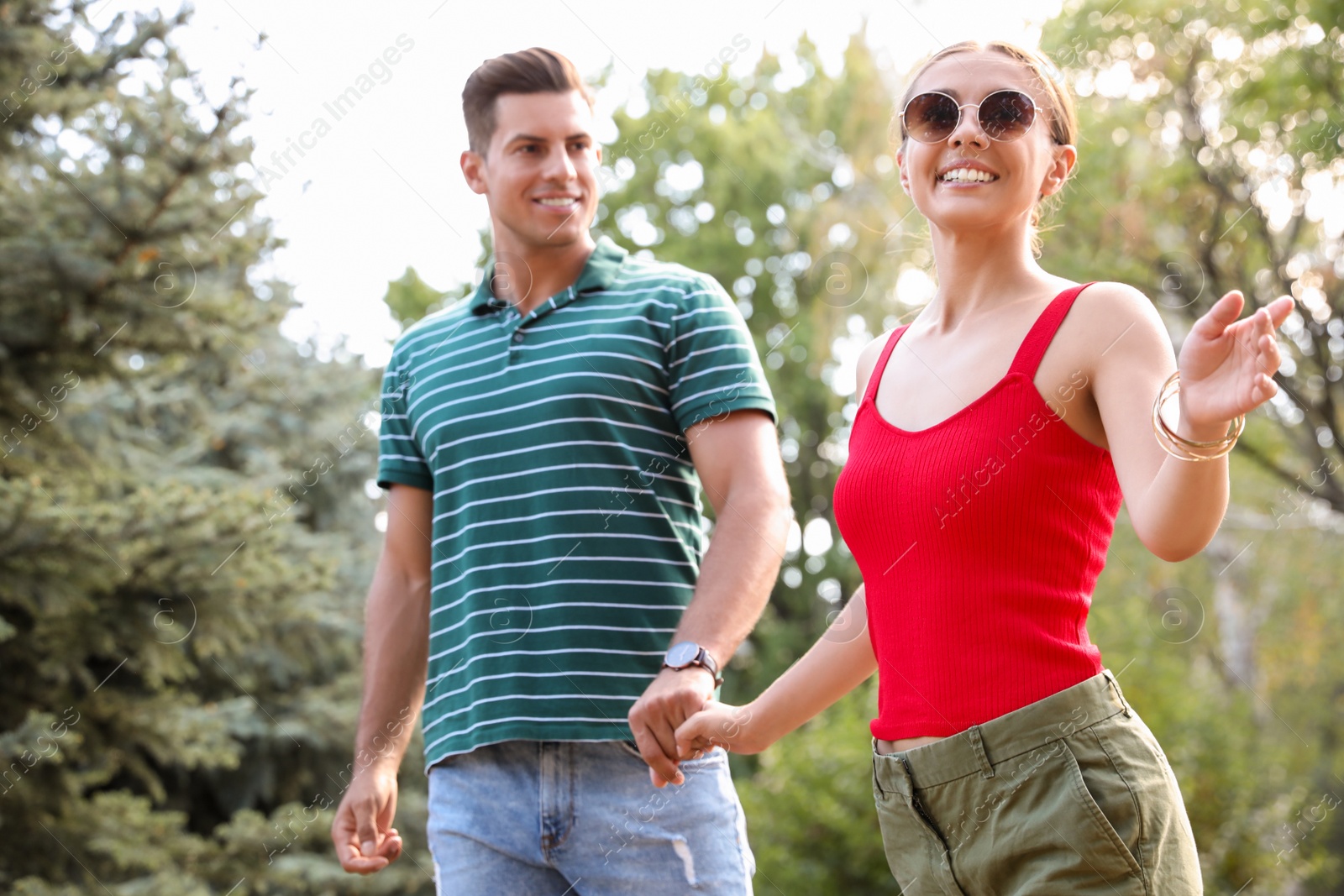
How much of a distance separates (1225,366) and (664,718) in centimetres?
118

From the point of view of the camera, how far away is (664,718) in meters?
2.15

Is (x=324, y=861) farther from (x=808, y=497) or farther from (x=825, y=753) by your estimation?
(x=808, y=497)

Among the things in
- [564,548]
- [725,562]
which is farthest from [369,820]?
[725,562]

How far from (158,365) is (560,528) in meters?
3.76

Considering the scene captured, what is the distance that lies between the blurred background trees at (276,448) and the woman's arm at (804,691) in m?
0.71

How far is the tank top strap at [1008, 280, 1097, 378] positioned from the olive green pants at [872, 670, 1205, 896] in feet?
1.38

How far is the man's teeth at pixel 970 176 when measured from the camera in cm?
177

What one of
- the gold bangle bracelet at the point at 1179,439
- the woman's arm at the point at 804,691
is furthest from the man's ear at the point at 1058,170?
the woman's arm at the point at 804,691

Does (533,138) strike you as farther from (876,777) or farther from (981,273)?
(876,777)

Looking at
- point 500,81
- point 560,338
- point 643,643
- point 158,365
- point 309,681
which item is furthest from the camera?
point 309,681

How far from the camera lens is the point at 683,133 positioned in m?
19.2

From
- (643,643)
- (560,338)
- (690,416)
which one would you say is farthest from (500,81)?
(643,643)

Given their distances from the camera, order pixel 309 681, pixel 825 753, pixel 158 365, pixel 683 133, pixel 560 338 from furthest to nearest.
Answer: pixel 683 133
pixel 825 753
pixel 309 681
pixel 158 365
pixel 560 338

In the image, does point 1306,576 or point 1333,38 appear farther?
point 1306,576
